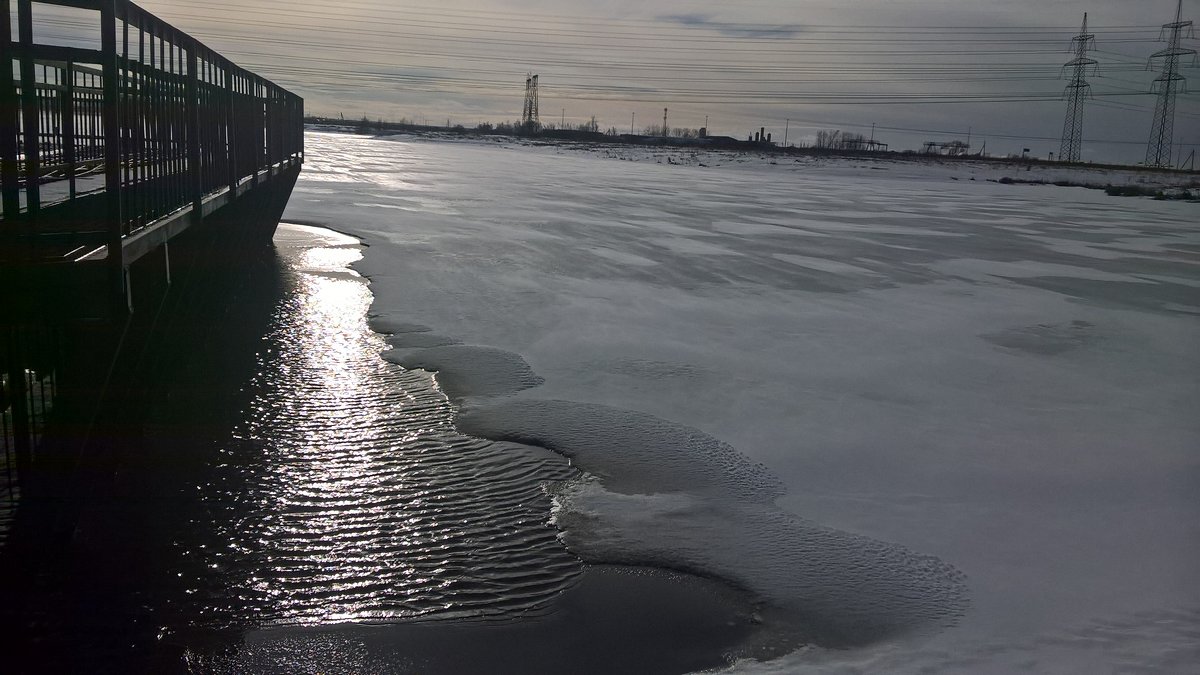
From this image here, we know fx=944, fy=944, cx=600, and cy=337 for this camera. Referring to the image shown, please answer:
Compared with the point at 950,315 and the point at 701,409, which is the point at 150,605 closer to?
the point at 701,409

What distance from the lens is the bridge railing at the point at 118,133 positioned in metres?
4.75

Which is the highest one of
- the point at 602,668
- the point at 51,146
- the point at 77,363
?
the point at 51,146

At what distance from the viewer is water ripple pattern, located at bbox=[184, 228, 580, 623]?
415 centimetres

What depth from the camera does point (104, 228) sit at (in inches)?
251

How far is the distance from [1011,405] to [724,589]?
4.08 meters

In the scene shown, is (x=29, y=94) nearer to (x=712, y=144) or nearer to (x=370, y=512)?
(x=370, y=512)

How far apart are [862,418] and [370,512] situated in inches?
148

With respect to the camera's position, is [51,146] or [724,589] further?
[51,146]

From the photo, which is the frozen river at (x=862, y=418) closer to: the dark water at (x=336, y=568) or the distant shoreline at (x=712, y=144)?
the dark water at (x=336, y=568)

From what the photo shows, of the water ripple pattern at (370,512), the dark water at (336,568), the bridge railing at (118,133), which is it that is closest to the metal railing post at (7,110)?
the bridge railing at (118,133)

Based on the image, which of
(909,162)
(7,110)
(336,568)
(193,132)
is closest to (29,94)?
(7,110)

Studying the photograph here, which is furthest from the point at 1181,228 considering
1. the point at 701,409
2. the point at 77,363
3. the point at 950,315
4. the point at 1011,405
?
the point at 77,363

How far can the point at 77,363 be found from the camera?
4.90 m

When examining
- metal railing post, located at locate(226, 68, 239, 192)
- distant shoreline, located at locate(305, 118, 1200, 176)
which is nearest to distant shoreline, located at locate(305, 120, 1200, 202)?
distant shoreline, located at locate(305, 118, 1200, 176)
